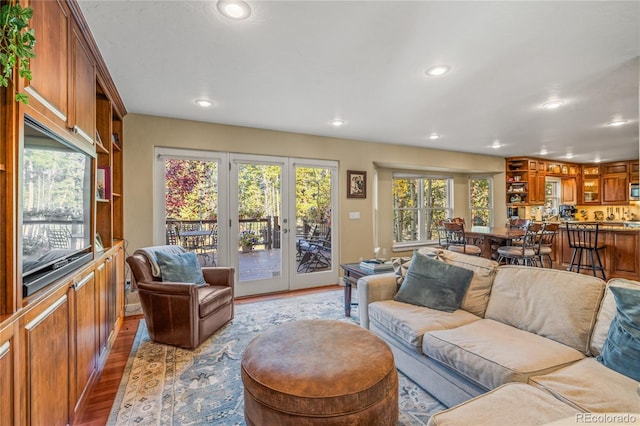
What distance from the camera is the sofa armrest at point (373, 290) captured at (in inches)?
98.7

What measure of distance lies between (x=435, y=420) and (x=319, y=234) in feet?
12.0

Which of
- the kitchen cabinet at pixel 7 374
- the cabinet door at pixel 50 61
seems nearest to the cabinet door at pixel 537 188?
the cabinet door at pixel 50 61

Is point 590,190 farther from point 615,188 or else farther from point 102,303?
point 102,303

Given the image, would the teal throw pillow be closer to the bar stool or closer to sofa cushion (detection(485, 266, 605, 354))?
sofa cushion (detection(485, 266, 605, 354))

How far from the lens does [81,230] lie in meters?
1.86

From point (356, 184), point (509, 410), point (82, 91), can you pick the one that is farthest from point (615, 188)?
point (82, 91)

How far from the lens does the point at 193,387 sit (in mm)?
2049

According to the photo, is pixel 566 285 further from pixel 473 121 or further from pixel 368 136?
pixel 368 136

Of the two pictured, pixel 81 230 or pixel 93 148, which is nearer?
pixel 81 230

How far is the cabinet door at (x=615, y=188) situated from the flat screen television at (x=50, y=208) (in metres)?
10.6

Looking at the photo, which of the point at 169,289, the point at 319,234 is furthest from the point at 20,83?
the point at 319,234

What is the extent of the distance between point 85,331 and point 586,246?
6.41 meters

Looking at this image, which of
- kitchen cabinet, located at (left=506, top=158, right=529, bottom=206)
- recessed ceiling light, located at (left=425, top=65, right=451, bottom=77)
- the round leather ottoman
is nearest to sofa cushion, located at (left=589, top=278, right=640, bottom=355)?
the round leather ottoman

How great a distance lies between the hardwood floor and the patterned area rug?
48mm
